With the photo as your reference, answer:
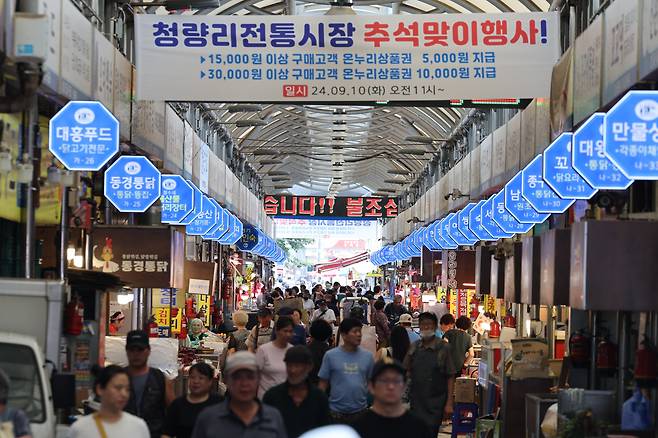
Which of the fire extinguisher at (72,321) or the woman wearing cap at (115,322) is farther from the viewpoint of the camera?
the woman wearing cap at (115,322)

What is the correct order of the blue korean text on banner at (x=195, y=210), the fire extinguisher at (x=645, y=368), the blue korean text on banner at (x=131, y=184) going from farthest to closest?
the blue korean text on banner at (x=195, y=210)
the blue korean text on banner at (x=131, y=184)
the fire extinguisher at (x=645, y=368)

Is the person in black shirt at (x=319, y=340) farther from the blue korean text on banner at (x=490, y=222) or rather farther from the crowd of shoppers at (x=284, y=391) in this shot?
the blue korean text on banner at (x=490, y=222)

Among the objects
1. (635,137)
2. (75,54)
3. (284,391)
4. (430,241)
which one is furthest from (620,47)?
(430,241)

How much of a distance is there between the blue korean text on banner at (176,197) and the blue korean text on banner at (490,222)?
4.50m

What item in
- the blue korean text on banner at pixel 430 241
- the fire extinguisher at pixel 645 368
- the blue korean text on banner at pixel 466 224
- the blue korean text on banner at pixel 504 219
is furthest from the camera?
the blue korean text on banner at pixel 430 241

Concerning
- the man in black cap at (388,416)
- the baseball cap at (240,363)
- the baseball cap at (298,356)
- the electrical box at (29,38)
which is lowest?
the man in black cap at (388,416)

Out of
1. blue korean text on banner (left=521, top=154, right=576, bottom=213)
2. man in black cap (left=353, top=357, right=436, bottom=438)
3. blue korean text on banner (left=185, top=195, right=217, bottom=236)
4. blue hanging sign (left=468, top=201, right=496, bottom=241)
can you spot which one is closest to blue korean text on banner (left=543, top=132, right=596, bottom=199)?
blue korean text on banner (left=521, top=154, right=576, bottom=213)

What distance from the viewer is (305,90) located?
54.3 feet

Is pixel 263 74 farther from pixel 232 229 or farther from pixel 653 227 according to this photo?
pixel 232 229

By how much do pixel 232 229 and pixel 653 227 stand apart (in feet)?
63.6

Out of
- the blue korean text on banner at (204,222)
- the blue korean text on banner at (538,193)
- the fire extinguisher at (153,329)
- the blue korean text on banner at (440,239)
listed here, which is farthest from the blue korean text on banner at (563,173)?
the blue korean text on banner at (440,239)

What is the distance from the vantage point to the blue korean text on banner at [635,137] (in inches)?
408

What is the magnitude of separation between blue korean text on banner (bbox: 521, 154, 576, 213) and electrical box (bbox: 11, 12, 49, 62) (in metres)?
6.77

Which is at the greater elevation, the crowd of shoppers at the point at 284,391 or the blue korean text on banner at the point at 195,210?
the blue korean text on banner at the point at 195,210
